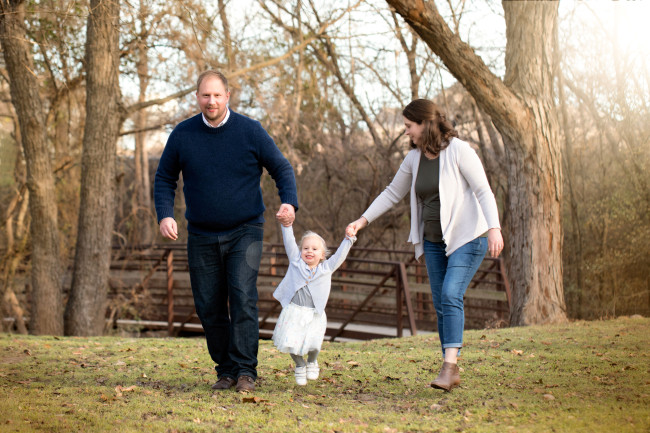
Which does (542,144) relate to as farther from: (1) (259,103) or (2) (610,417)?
(1) (259,103)

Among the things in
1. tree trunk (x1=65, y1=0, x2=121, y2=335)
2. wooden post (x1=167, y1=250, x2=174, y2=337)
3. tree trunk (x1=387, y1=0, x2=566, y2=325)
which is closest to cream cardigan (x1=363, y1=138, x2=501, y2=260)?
tree trunk (x1=387, y1=0, x2=566, y2=325)

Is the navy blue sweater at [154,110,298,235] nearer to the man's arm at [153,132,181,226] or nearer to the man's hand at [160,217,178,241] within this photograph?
the man's arm at [153,132,181,226]

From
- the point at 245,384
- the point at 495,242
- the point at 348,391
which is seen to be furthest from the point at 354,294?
the point at 495,242

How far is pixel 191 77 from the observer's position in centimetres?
1185

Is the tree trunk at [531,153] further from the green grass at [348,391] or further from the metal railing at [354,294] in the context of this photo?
the metal railing at [354,294]

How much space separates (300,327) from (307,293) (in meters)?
0.24

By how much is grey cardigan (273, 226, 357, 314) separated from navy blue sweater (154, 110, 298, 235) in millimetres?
311

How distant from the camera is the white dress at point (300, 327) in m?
4.13

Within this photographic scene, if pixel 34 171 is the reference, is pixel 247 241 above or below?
below

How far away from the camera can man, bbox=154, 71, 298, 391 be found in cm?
414

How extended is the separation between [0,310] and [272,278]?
17.5ft

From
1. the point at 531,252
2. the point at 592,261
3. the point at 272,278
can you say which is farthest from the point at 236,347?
the point at 592,261

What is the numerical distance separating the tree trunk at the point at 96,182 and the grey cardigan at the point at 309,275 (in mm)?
6610

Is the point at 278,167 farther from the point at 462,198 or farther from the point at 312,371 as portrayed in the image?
the point at 312,371
